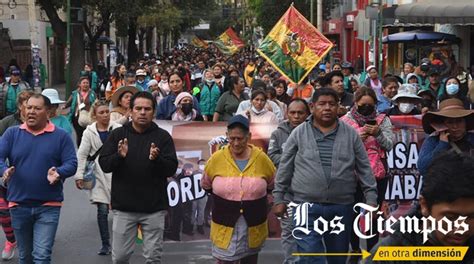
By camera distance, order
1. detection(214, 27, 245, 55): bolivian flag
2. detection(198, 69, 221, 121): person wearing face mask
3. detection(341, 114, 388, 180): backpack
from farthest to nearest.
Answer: detection(214, 27, 245, 55): bolivian flag, detection(198, 69, 221, 121): person wearing face mask, detection(341, 114, 388, 180): backpack

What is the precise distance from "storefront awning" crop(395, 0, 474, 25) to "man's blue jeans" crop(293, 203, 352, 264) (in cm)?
1838

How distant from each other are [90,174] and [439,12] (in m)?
17.9

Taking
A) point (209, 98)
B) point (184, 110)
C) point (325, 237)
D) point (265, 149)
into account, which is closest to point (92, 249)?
point (265, 149)

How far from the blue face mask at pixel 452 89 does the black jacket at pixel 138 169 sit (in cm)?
734

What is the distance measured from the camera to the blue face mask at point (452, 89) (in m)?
13.5

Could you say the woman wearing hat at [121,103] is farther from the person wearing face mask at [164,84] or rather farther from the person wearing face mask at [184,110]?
the person wearing face mask at [164,84]

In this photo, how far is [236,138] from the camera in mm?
7004

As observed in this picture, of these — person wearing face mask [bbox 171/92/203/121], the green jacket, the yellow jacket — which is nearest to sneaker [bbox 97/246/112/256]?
the yellow jacket

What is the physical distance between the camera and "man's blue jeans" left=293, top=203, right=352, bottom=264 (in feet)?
21.1

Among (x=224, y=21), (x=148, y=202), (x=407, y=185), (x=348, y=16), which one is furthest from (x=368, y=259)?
(x=224, y=21)

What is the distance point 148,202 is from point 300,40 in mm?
8113

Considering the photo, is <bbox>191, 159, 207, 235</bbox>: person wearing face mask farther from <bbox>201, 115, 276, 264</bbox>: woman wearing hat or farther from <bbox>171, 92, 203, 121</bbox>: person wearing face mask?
<bbox>171, 92, 203, 121</bbox>: person wearing face mask

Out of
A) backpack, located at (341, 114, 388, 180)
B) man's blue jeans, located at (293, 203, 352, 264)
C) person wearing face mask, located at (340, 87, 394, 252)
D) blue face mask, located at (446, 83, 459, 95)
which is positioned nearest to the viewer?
man's blue jeans, located at (293, 203, 352, 264)

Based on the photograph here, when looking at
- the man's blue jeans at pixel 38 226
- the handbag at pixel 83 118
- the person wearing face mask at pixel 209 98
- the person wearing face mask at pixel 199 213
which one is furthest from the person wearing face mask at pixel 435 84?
the man's blue jeans at pixel 38 226
